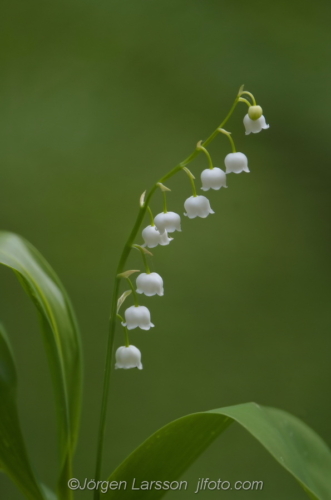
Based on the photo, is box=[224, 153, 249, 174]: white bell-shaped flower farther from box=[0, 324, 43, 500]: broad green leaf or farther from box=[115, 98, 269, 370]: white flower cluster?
box=[0, 324, 43, 500]: broad green leaf

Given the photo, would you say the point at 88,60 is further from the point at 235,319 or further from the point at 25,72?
the point at 235,319

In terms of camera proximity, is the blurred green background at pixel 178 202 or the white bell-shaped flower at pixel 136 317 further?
the blurred green background at pixel 178 202

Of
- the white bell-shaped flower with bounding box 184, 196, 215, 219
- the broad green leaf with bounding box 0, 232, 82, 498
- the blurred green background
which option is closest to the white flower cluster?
the white bell-shaped flower with bounding box 184, 196, 215, 219

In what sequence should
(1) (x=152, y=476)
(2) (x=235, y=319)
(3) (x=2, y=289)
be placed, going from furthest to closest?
1. (2) (x=235, y=319)
2. (3) (x=2, y=289)
3. (1) (x=152, y=476)

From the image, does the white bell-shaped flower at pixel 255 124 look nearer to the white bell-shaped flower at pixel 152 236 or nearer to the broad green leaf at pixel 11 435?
the white bell-shaped flower at pixel 152 236

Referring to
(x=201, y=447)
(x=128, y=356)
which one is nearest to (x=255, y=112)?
(x=128, y=356)

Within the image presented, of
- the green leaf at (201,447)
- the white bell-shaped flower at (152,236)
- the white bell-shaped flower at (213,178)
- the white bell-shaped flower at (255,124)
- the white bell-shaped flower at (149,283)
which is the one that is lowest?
the green leaf at (201,447)

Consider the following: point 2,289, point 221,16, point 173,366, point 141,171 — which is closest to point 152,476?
point 173,366

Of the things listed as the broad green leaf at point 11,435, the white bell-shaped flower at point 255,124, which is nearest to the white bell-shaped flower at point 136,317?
the broad green leaf at point 11,435
